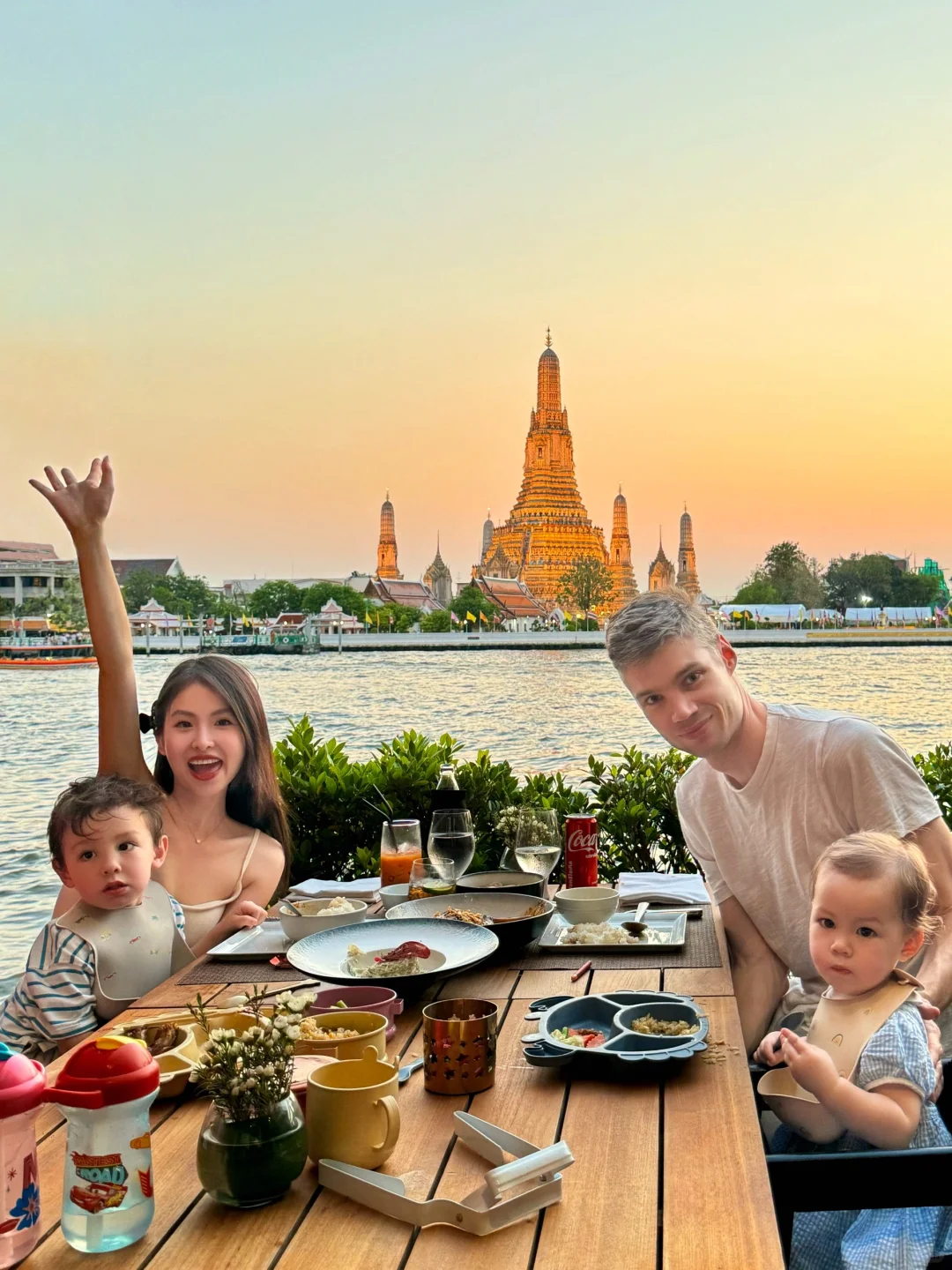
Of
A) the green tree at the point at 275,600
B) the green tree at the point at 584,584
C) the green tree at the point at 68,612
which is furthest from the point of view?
the green tree at the point at 275,600

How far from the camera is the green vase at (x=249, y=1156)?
3.40ft

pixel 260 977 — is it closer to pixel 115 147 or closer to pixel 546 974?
pixel 546 974

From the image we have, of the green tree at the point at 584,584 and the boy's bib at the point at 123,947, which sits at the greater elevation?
the green tree at the point at 584,584

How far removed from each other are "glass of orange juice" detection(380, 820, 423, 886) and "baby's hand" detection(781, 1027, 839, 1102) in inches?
41.8

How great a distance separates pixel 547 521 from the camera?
88.3m

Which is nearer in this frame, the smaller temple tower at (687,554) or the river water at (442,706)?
the river water at (442,706)

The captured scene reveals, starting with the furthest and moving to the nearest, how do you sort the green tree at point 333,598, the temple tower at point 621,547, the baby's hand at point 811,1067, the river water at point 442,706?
1. the temple tower at point 621,547
2. the green tree at point 333,598
3. the river water at point 442,706
4. the baby's hand at point 811,1067

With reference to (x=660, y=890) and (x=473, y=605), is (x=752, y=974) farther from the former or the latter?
(x=473, y=605)

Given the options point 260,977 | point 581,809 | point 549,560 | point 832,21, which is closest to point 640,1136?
point 260,977

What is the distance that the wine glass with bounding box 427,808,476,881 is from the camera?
2.19m

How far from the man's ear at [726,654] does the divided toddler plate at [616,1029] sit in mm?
656

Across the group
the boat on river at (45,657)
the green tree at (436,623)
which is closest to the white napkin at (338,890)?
the boat on river at (45,657)

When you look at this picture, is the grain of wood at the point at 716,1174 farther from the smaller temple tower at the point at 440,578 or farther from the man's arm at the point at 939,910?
the smaller temple tower at the point at 440,578

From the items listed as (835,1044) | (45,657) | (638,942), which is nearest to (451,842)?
(638,942)
